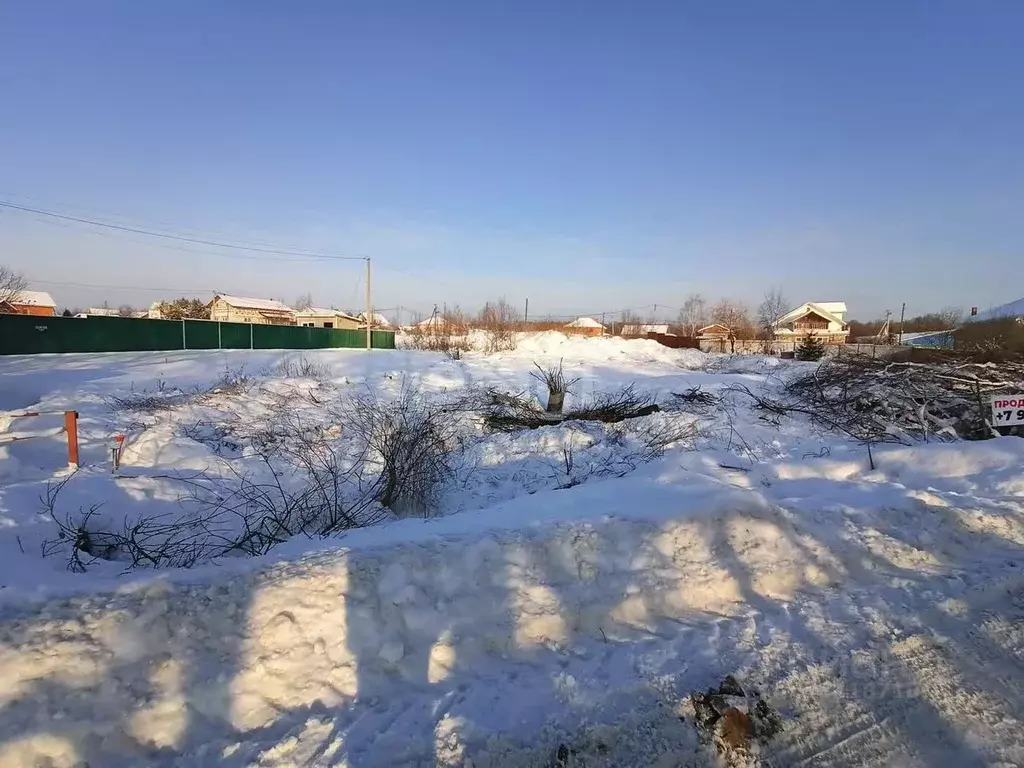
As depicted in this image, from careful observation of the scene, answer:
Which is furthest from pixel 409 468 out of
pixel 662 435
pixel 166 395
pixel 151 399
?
pixel 166 395

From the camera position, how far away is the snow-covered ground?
8.12 ft

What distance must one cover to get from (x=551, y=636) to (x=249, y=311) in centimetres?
8554

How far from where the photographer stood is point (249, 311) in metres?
78.4

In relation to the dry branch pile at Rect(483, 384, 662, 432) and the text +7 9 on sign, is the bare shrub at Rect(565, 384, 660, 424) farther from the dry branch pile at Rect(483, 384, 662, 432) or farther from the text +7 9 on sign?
the text +7 9 on sign

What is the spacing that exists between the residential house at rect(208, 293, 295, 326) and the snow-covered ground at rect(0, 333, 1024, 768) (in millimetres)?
73314

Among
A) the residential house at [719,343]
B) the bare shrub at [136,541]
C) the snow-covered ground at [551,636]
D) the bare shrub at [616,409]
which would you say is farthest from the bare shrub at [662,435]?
the residential house at [719,343]

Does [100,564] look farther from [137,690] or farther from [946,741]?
[946,741]

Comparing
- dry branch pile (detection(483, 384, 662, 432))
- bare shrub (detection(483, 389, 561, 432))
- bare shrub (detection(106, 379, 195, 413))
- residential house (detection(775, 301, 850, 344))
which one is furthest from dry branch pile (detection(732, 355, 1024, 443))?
residential house (detection(775, 301, 850, 344))

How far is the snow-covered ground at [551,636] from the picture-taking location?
247cm

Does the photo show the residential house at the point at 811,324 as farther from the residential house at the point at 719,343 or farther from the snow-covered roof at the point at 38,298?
the snow-covered roof at the point at 38,298

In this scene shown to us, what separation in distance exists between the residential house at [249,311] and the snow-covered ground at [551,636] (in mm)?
73314

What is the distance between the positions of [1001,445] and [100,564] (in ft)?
34.0

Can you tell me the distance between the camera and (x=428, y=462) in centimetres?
734

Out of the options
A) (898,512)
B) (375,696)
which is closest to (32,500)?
(375,696)
